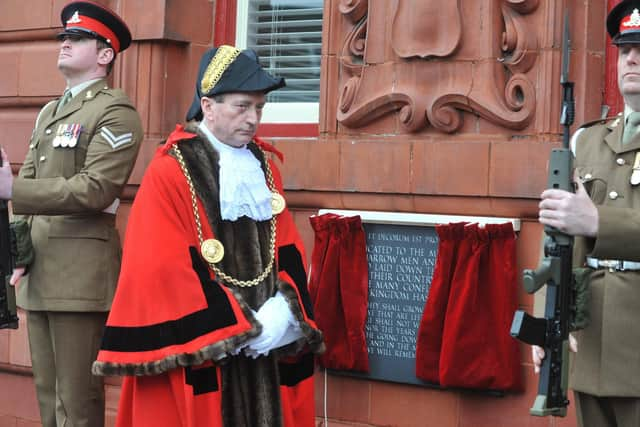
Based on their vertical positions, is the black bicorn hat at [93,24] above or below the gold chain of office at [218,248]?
above

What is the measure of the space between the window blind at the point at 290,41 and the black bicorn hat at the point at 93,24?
54.1 inches

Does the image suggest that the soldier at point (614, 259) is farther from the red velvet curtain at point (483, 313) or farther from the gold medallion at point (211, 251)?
the red velvet curtain at point (483, 313)

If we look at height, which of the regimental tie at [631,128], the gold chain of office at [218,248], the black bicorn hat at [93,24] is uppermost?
the black bicorn hat at [93,24]

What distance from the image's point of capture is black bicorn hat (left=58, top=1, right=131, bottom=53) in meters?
6.24

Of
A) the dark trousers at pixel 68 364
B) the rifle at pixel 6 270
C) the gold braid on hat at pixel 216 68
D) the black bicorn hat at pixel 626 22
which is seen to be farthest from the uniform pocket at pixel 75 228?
the black bicorn hat at pixel 626 22

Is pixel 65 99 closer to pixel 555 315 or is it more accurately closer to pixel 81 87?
pixel 81 87

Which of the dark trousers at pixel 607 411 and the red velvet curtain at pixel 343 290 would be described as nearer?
the dark trousers at pixel 607 411

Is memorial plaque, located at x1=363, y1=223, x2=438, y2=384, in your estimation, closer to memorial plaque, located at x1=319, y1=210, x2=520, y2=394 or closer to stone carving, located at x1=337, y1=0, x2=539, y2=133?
memorial plaque, located at x1=319, y1=210, x2=520, y2=394

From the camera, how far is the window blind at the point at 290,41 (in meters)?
7.46

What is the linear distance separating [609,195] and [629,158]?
15cm

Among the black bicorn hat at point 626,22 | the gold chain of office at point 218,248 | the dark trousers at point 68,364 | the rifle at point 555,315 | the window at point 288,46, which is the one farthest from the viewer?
the window at point 288,46

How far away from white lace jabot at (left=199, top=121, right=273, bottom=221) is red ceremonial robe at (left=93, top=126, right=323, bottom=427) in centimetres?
3

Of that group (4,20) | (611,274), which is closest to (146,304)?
(611,274)

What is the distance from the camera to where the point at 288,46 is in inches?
299
